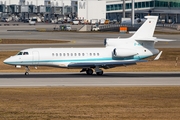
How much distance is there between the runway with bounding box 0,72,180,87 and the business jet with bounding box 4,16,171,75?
1.10 metres

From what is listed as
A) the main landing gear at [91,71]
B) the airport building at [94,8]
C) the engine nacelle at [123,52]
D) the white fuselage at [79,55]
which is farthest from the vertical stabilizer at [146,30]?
the airport building at [94,8]

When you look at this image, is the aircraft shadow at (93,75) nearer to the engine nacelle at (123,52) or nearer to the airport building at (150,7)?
the engine nacelle at (123,52)

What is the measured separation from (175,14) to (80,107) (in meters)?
165

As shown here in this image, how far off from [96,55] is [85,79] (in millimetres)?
4326

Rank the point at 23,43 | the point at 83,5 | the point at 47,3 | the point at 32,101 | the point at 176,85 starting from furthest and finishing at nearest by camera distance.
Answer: the point at 47,3, the point at 83,5, the point at 23,43, the point at 176,85, the point at 32,101

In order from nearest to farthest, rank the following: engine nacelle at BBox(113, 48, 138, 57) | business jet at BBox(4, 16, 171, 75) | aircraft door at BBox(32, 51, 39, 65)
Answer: aircraft door at BBox(32, 51, 39, 65) < business jet at BBox(4, 16, 171, 75) < engine nacelle at BBox(113, 48, 138, 57)

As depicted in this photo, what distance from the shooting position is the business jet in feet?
165

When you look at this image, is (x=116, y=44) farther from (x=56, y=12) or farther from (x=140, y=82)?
(x=56, y=12)

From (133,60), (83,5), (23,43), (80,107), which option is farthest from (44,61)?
(83,5)

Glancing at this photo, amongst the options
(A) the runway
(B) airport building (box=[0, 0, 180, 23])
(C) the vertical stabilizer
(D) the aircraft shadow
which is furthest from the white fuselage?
(B) airport building (box=[0, 0, 180, 23])

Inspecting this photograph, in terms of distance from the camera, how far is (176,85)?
144ft

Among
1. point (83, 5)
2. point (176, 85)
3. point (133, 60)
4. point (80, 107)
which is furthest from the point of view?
point (83, 5)

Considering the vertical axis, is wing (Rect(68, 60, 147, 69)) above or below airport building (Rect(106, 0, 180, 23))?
below

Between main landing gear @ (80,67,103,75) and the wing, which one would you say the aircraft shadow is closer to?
main landing gear @ (80,67,103,75)
